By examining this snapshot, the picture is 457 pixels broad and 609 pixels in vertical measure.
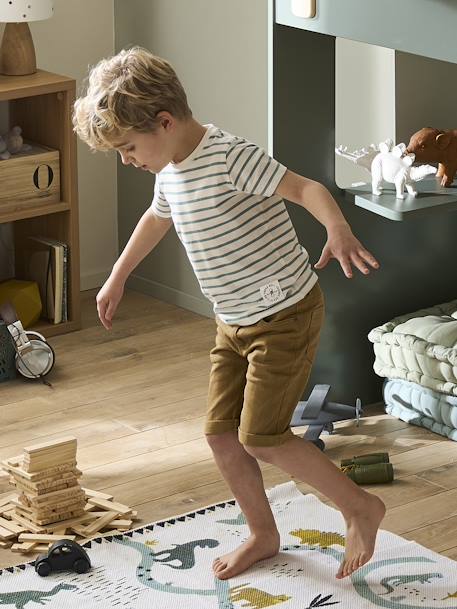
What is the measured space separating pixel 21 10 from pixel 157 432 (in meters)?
1.15

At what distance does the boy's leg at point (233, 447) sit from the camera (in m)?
2.09

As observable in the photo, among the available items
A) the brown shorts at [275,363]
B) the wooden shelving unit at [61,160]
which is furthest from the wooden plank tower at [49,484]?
the wooden shelving unit at [61,160]

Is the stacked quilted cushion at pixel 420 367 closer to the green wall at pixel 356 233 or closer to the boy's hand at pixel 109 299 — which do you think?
the green wall at pixel 356 233

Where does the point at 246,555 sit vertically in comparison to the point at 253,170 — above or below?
below

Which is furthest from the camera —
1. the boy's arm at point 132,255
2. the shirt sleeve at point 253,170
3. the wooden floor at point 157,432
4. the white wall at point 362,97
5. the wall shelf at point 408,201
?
the white wall at point 362,97

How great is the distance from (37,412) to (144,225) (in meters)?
0.86

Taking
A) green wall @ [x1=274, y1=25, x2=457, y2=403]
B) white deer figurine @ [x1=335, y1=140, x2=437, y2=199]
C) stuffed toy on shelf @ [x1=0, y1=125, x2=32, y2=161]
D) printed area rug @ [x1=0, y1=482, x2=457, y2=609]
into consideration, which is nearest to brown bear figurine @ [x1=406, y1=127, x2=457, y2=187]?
white deer figurine @ [x1=335, y1=140, x2=437, y2=199]

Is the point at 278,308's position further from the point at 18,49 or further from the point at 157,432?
the point at 18,49

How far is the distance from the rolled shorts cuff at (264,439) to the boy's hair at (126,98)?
519 mm

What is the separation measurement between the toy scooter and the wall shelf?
16.8 inches

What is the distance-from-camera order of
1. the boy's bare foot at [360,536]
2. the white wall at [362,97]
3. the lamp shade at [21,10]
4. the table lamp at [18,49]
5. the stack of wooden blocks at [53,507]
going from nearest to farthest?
1. the boy's bare foot at [360,536]
2. the stack of wooden blocks at [53,507]
3. the white wall at [362,97]
4. the lamp shade at [21,10]
5. the table lamp at [18,49]

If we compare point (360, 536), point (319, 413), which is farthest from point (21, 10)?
point (360, 536)

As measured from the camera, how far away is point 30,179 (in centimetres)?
331

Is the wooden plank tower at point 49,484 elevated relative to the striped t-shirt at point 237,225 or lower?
lower
